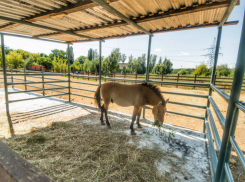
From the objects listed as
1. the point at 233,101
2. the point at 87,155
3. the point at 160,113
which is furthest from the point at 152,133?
the point at 233,101

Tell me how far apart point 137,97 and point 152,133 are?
0.99m

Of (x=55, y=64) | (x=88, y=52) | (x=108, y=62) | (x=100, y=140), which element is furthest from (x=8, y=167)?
(x=88, y=52)

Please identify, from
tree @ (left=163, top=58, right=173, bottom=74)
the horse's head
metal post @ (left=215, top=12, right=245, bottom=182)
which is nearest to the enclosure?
metal post @ (left=215, top=12, right=245, bottom=182)

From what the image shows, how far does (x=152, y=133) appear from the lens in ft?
10.1

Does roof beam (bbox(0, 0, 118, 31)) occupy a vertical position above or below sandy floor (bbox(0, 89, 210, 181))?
above

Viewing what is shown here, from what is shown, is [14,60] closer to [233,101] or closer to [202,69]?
[233,101]

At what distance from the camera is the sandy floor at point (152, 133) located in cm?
197

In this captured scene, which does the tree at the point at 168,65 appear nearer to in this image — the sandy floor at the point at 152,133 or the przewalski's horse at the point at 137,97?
the sandy floor at the point at 152,133

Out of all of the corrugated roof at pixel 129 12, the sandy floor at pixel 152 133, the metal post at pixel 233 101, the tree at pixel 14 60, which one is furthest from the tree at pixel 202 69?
the tree at pixel 14 60

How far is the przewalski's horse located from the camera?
110 inches

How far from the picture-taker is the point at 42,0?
2268 millimetres

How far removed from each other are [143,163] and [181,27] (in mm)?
3268

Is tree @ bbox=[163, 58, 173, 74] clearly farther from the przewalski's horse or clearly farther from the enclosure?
the przewalski's horse

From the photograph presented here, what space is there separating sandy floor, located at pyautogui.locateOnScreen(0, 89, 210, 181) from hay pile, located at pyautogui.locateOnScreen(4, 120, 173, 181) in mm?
189
